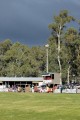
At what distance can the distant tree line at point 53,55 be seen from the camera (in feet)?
281

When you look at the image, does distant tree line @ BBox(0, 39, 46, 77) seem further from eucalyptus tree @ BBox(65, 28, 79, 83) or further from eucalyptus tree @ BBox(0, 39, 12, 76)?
eucalyptus tree @ BBox(65, 28, 79, 83)

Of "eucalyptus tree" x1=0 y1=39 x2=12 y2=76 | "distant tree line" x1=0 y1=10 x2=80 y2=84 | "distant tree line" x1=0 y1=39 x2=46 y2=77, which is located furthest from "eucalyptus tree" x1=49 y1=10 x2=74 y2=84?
"eucalyptus tree" x1=0 y1=39 x2=12 y2=76

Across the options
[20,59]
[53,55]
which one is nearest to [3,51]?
[20,59]

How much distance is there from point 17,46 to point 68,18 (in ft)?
135

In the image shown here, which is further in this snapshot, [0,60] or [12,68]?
[0,60]

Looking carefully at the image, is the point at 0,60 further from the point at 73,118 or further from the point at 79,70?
the point at 73,118

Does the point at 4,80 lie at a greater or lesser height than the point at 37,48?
lesser

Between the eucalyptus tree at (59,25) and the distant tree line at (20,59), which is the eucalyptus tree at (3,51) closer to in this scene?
the distant tree line at (20,59)

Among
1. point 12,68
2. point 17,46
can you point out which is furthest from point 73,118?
point 17,46

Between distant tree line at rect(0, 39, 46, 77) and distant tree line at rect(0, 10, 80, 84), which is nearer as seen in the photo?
distant tree line at rect(0, 10, 80, 84)

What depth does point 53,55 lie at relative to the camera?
307 feet

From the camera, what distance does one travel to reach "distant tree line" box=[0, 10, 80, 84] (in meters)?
85.8

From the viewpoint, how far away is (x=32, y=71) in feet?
390

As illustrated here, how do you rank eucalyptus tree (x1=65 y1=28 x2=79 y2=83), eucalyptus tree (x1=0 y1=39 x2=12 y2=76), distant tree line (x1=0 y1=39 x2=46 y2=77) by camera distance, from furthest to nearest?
eucalyptus tree (x1=0 y1=39 x2=12 y2=76), distant tree line (x1=0 y1=39 x2=46 y2=77), eucalyptus tree (x1=65 y1=28 x2=79 y2=83)
